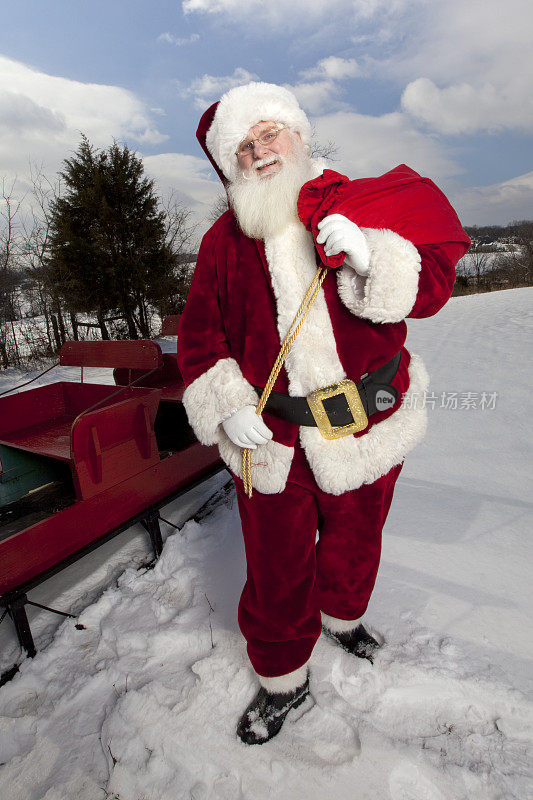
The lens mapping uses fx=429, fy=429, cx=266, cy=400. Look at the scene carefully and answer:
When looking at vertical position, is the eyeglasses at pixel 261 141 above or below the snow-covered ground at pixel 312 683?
above

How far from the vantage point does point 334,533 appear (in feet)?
4.86

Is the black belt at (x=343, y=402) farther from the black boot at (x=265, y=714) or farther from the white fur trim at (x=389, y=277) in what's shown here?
the black boot at (x=265, y=714)

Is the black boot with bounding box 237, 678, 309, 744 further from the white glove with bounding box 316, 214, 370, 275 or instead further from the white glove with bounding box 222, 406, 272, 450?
the white glove with bounding box 316, 214, 370, 275

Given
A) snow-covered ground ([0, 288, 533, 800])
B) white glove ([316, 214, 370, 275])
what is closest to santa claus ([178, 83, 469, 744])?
white glove ([316, 214, 370, 275])

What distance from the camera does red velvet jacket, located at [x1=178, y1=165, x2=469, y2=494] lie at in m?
1.14

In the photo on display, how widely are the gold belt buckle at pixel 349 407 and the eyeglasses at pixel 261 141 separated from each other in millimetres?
782

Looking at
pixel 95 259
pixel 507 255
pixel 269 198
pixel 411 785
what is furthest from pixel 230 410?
pixel 507 255

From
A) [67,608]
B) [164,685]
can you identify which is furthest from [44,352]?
[164,685]

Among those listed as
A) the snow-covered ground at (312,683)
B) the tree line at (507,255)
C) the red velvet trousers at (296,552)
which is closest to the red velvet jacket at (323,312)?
the red velvet trousers at (296,552)

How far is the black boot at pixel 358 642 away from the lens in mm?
1682

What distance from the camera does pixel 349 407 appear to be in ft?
3.98

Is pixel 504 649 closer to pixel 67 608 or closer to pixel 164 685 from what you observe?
pixel 164 685

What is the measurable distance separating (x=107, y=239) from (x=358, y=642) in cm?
1258

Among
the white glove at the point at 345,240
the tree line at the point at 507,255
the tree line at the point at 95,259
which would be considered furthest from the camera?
the tree line at the point at 507,255
